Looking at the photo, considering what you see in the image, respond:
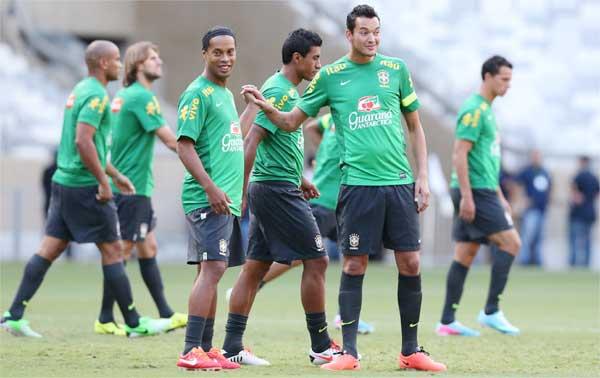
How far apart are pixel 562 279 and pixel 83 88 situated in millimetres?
11645

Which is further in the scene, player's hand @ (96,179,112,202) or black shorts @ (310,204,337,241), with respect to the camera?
black shorts @ (310,204,337,241)

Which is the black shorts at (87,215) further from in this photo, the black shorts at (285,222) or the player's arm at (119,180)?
the black shorts at (285,222)

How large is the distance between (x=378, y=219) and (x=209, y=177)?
1170 millimetres

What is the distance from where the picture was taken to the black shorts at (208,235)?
855cm

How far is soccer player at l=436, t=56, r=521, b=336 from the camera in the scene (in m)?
11.8

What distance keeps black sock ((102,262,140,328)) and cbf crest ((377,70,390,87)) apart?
326 centimetres

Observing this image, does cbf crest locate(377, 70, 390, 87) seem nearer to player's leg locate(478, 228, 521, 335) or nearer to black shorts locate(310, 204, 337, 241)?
black shorts locate(310, 204, 337, 241)

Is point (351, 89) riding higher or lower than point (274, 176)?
higher

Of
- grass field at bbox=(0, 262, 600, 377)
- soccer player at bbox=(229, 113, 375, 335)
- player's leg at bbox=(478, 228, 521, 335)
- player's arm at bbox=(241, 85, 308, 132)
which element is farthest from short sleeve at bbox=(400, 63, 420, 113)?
player's leg at bbox=(478, 228, 521, 335)

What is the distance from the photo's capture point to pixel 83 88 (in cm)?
1089

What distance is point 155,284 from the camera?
38.6ft

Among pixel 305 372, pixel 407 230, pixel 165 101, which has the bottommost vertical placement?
pixel 305 372

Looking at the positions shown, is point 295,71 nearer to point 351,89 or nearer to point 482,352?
point 351,89

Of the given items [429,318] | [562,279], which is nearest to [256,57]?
[562,279]
